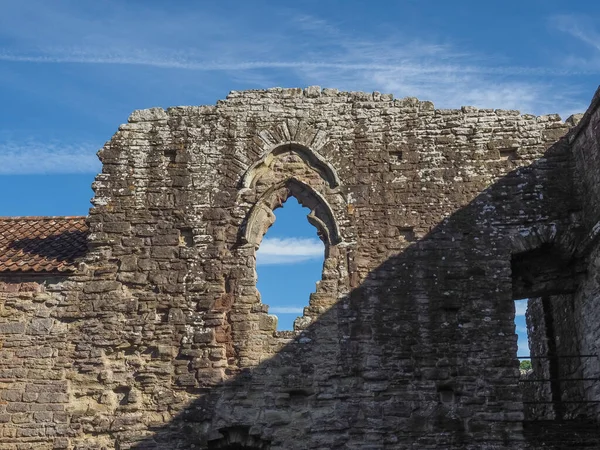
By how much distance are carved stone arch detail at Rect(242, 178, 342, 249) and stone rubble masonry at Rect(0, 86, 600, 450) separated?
28 millimetres

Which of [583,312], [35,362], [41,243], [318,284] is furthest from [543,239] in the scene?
[41,243]

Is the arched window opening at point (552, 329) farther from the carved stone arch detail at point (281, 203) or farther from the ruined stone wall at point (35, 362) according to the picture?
the ruined stone wall at point (35, 362)

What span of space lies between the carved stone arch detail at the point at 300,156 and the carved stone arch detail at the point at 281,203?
277 mm

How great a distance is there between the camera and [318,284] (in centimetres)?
1079

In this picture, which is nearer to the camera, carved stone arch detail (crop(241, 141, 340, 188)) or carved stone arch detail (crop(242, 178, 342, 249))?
carved stone arch detail (crop(242, 178, 342, 249))

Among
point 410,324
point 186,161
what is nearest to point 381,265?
point 410,324

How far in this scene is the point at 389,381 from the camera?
33.7 feet

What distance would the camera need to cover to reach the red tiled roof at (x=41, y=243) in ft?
36.6

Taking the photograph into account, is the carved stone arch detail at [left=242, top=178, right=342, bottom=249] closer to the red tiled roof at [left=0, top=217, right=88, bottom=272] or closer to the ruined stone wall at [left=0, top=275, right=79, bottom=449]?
the red tiled roof at [left=0, top=217, right=88, bottom=272]

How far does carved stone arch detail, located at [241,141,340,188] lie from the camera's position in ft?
37.1

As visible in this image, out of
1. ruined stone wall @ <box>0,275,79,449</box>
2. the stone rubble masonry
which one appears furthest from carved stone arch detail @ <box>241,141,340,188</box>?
ruined stone wall @ <box>0,275,79,449</box>

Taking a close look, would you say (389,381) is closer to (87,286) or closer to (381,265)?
(381,265)

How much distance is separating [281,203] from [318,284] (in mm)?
1340

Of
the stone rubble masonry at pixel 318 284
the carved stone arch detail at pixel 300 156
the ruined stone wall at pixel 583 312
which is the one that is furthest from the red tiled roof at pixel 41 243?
the ruined stone wall at pixel 583 312
